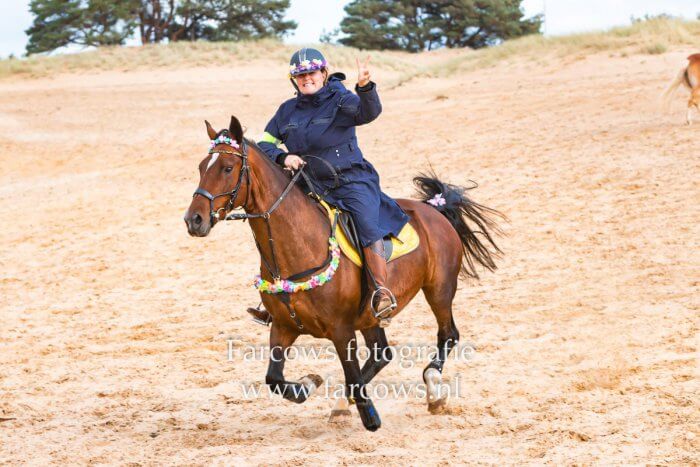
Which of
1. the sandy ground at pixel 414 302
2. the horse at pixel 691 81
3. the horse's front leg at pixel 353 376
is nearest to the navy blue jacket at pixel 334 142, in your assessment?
the horse's front leg at pixel 353 376

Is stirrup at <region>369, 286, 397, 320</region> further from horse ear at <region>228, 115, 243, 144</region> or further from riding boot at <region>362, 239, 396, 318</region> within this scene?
horse ear at <region>228, 115, 243, 144</region>

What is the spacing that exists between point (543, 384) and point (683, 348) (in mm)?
1272

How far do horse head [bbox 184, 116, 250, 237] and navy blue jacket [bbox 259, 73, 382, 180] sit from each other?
0.55m

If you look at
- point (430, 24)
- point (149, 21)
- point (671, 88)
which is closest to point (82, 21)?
point (149, 21)

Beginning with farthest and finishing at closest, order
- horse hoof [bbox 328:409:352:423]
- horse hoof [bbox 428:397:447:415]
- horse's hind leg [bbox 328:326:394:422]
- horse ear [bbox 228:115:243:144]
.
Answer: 1. horse's hind leg [bbox 328:326:394:422]
2. horse hoof [bbox 428:397:447:415]
3. horse hoof [bbox 328:409:352:423]
4. horse ear [bbox 228:115:243:144]

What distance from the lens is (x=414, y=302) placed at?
9.55 meters

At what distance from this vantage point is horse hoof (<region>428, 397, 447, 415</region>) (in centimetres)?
624

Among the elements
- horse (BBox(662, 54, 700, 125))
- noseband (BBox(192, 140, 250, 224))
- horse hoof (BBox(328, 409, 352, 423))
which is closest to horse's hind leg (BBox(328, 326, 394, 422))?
horse hoof (BBox(328, 409, 352, 423))

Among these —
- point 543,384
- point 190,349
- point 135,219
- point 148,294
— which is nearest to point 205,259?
point 148,294

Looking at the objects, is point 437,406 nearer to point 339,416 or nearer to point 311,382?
point 339,416

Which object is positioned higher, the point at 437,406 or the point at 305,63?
the point at 305,63

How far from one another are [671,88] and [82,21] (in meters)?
30.5

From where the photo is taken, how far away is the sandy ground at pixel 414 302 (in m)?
5.70

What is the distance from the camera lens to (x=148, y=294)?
10.6 metres
